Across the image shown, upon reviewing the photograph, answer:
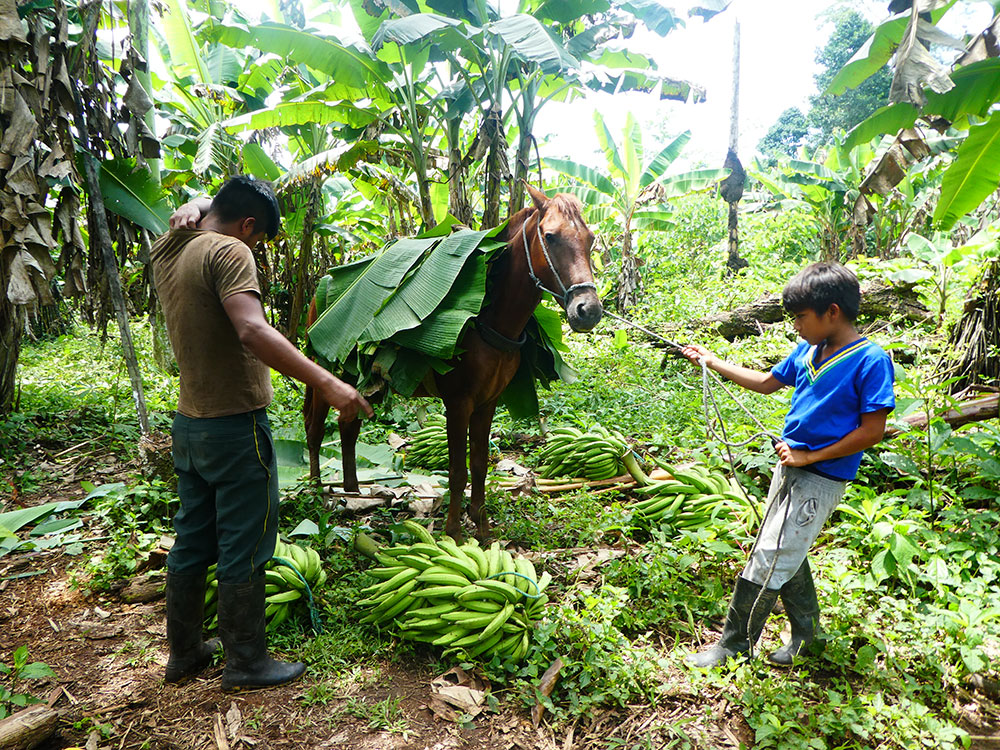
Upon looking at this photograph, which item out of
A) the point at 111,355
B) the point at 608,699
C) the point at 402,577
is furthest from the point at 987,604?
the point at 111,355

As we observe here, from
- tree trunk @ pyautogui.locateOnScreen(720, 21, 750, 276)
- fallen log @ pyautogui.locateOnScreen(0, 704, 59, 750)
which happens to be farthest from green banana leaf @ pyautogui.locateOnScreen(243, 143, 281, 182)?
tree trunk @ pyautogui.locateOnScreen(720, 21, 750, 276)

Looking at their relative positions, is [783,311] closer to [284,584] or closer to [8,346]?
[284,584]

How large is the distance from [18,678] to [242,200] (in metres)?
2.38

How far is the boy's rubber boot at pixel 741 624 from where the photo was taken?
2.74m

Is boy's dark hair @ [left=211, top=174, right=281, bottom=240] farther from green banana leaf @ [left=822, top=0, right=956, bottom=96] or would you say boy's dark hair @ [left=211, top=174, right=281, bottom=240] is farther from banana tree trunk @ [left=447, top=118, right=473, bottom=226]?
banana tree trunk @ [left=447, top=118, right=473, bottom=226]

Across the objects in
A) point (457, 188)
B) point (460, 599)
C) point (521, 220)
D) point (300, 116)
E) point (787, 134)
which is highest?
point (787, 134)

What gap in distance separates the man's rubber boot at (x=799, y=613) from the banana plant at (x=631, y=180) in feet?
30.1

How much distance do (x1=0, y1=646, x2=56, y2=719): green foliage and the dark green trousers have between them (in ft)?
2.17

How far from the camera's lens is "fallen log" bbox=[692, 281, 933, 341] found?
829cm

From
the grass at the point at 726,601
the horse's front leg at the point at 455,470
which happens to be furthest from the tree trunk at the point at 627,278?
the horse's front leg at the point at 455,470

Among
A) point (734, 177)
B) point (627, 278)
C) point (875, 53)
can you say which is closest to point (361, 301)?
point (875, 53)

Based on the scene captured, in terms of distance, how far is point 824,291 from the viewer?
244 cm

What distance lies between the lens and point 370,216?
10.4m

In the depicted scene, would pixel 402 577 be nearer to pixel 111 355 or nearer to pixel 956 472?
pixel 956 472
